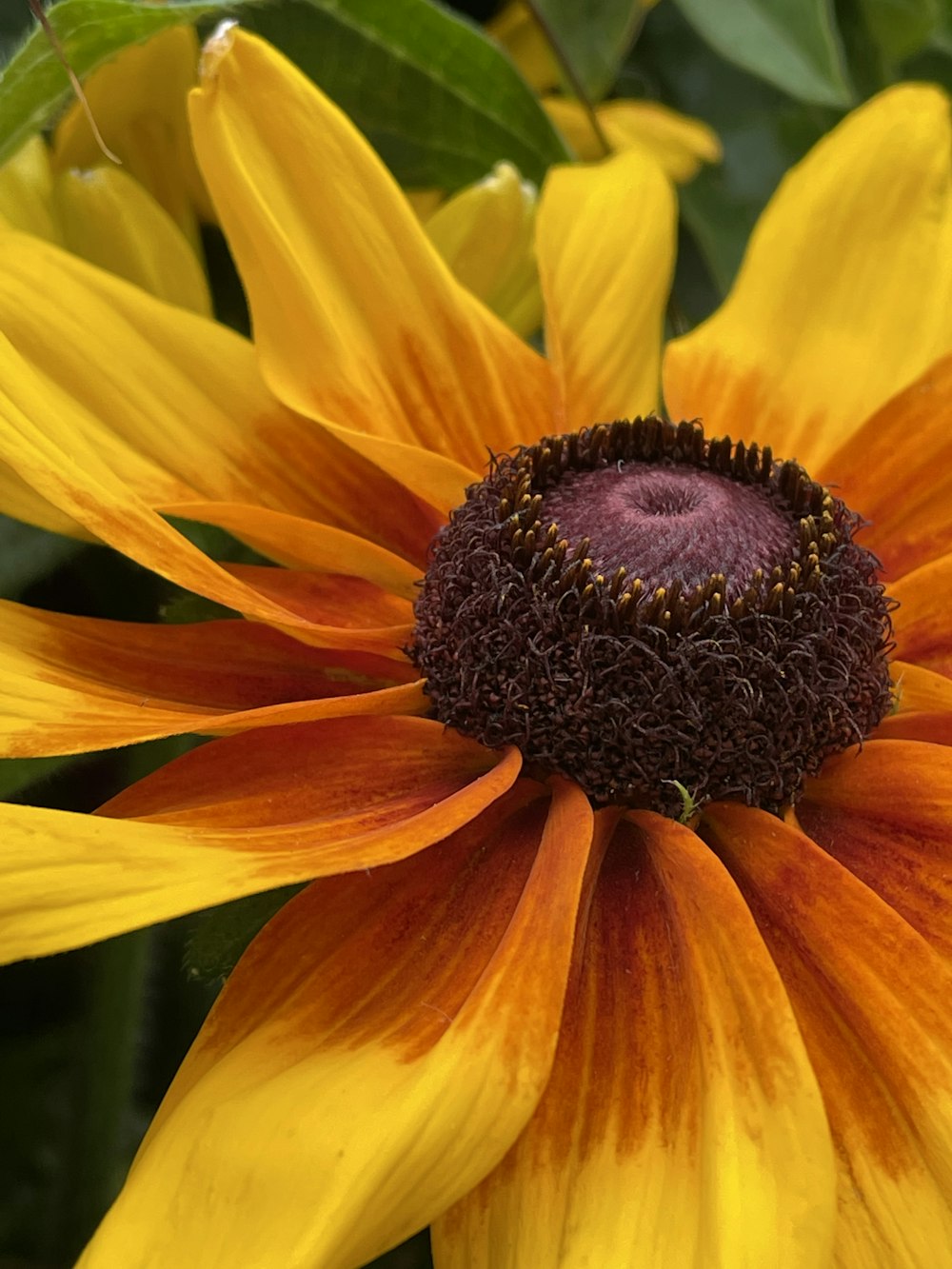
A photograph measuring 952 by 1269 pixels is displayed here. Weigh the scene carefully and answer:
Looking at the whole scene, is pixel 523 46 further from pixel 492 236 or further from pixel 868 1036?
pixel 868 1036

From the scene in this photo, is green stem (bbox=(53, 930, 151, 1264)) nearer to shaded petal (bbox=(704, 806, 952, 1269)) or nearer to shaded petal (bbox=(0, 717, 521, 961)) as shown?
shaded petal (bbox=(0, 717, 521, 961))

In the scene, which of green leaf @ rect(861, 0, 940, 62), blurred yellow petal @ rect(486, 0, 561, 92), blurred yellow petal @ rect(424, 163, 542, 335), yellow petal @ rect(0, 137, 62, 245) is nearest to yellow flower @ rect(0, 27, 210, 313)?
yellow petal @ rect(0, 137, 62, 245)

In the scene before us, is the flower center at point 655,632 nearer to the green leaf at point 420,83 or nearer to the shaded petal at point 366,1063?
the shaded petal at point 366,1063

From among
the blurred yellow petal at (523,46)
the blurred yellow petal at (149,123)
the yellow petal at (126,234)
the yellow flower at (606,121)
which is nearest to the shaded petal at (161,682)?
the yellow petal at (126,234)

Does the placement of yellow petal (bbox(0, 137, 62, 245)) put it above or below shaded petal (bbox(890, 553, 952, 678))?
above

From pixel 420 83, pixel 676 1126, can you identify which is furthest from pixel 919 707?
pixel 420 83

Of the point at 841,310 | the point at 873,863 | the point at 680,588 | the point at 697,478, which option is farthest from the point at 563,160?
the point at 873,863

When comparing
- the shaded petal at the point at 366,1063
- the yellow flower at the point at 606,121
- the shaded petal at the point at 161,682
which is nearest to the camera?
the shaded petal at the point at 366,1063
